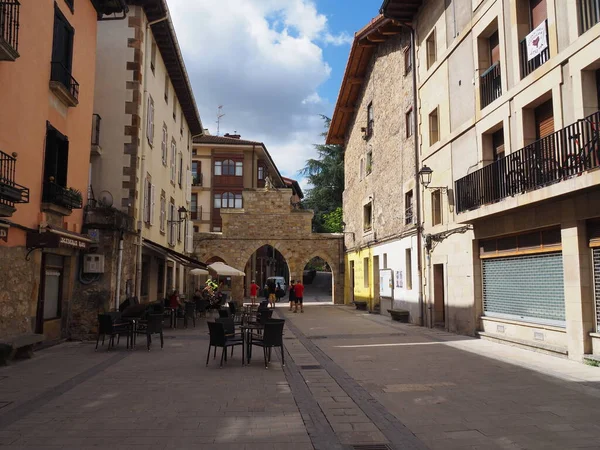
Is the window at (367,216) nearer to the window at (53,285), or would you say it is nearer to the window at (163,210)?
the window at (163,210)

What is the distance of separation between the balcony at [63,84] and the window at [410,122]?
11270mm

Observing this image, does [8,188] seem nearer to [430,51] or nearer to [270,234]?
[430,51]

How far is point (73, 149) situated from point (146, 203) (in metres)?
4.54

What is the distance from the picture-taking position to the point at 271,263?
54.4 meters

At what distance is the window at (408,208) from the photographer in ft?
61.2

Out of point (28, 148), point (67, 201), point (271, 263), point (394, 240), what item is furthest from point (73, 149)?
point (271, 263)

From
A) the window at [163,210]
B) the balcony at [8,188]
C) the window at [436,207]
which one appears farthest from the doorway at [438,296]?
the balcony at [8,188]

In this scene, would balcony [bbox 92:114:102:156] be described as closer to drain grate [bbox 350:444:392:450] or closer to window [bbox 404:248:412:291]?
window [bbox 404:248:412:291]

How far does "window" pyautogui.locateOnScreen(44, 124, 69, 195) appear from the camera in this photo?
1098 centimetres

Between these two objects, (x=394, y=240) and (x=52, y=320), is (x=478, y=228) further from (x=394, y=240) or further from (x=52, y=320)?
(x=52, y=320)

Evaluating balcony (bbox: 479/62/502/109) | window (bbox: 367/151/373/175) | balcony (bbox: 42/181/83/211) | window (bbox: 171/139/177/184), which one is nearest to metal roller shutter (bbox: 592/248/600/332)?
balcony (bbox: 479/62/502/109)

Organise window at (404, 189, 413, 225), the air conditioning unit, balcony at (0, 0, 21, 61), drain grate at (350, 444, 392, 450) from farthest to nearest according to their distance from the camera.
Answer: window at (404, 189, 413, 225)
the air conditioning unit
balcony at (0, 0, 21, 61)
drain grate at (350, 444, 392, 450)

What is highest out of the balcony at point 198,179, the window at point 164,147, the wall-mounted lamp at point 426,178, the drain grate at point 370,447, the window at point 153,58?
the balcony at point 198,179

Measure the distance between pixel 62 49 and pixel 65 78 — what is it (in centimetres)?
Answer: 70
